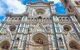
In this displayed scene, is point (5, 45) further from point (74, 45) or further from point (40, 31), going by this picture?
point (74, 45)

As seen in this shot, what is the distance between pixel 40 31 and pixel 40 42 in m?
1.70

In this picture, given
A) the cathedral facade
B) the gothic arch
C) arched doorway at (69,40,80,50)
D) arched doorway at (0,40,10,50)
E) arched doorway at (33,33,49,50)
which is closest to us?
the cathedral facade

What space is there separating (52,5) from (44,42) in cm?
955

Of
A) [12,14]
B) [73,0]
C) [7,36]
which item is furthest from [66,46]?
[73,0]

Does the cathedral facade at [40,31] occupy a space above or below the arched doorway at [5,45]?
above

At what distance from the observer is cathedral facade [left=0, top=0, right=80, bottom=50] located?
18.1m

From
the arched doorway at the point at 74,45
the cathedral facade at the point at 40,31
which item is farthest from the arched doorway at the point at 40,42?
the arched doorway at the point at 74,45

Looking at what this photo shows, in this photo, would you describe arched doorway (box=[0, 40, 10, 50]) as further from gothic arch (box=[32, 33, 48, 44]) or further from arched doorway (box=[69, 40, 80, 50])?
arched doorway (box=[69, 40, 80, 50])

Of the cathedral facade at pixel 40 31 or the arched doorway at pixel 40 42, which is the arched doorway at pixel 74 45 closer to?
the cathedral facade at pixel 40 31

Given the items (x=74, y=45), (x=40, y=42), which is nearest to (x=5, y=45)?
(x=40, y=42)

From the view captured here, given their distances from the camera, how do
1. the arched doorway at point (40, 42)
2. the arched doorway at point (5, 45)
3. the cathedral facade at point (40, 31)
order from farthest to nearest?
1. the arched doorway at point (5, 45)
2. the arched doorway at point (40, 42)
3. the cathedral facade at point (40, 31)

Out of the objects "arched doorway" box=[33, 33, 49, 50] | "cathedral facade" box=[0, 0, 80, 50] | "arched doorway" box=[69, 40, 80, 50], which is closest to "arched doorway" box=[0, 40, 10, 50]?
"cathedral facade" box=[0, 0, 80, 50]

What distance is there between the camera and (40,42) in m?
19.1

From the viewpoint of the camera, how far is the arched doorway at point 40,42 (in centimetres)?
1839
